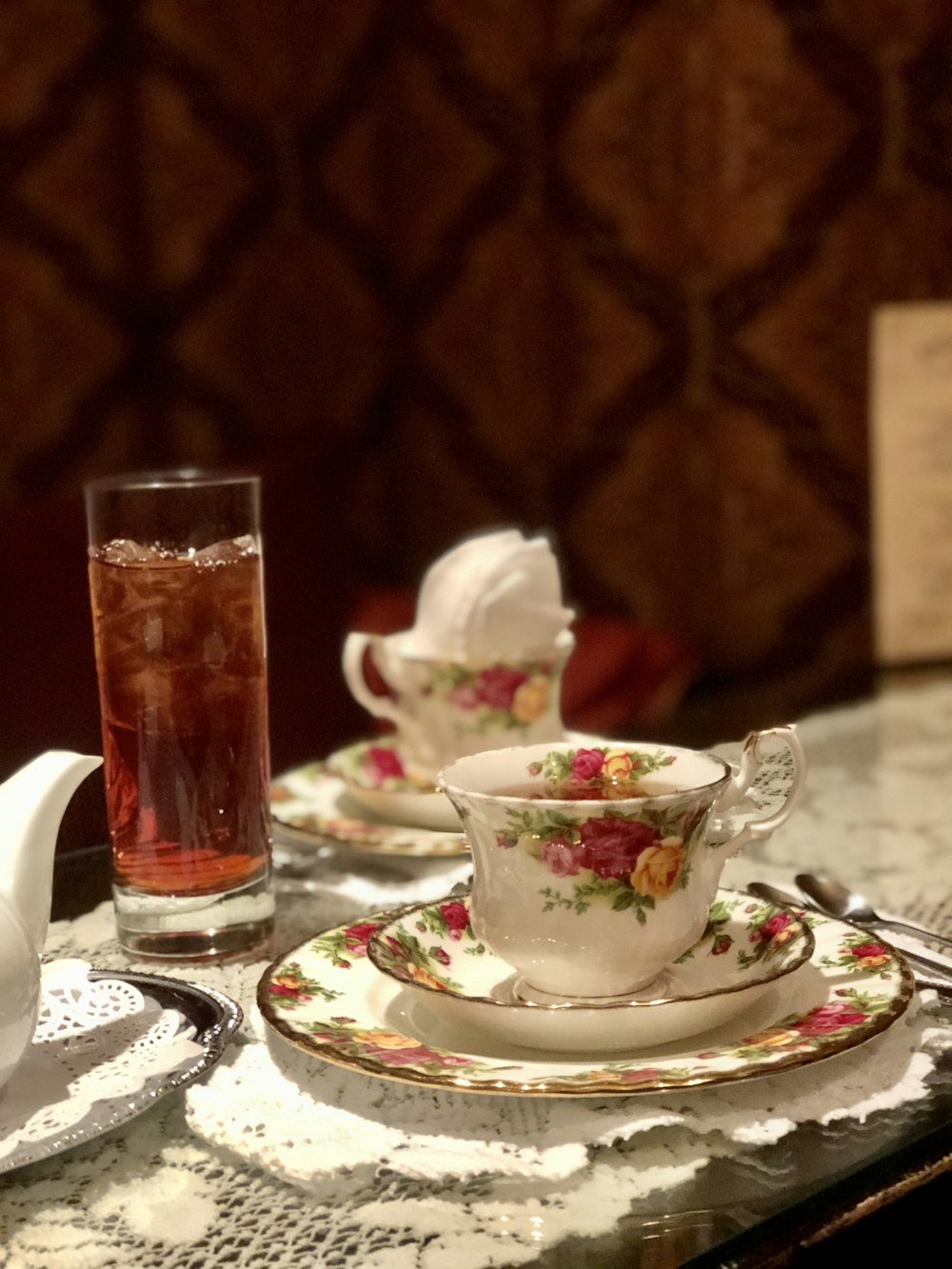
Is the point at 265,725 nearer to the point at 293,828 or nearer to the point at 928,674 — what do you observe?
the point at 293,828

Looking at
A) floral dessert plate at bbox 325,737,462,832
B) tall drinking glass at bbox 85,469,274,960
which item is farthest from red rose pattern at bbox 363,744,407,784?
tall drinking glass at bbox 85,469,274,960

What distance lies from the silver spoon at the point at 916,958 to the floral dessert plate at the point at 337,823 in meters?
0.17

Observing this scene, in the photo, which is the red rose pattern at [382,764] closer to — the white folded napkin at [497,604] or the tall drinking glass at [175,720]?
the white folded napkin at [497,604]

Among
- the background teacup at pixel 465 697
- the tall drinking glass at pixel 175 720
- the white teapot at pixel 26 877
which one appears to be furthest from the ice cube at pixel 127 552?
the background teacup at pixel 465 697

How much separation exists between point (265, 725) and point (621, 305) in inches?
58.9

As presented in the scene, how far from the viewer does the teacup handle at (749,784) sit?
686 millimetres

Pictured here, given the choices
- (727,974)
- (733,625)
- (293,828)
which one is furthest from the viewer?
(733,625)

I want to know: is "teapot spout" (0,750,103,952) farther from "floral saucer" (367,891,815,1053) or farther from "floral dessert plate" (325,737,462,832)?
"floral dessert plate" (325,737,462,832)

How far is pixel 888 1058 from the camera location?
614 mm

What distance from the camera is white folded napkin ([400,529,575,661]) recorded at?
101 cm

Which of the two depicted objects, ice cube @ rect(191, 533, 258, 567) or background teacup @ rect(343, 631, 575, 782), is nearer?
ice cube @ rect(191, 533, 258, 567)

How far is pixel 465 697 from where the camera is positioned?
3.34 feet

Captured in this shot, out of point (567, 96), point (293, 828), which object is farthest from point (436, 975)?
point (567, 96)

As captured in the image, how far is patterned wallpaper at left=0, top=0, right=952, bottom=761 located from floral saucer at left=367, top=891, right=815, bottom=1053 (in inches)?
A: 49.0
